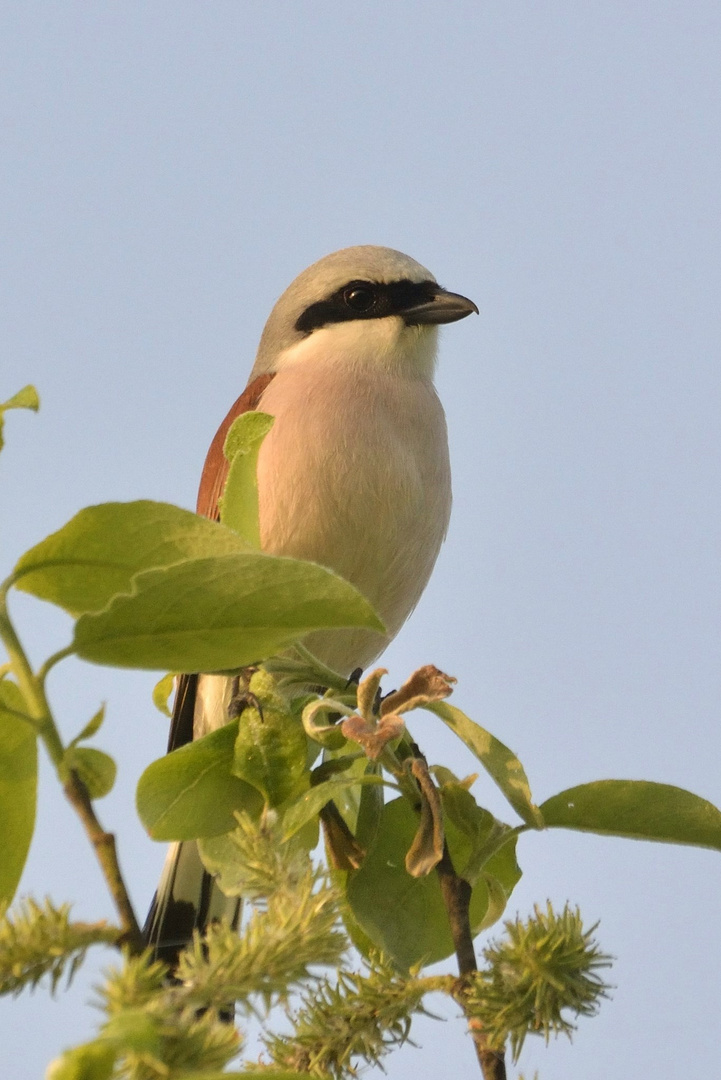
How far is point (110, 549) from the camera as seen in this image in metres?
1.20

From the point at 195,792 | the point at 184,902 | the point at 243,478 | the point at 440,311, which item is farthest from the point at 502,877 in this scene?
the point at 440,311

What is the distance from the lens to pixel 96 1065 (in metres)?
0.70

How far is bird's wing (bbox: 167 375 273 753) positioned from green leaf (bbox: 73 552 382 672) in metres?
2.18

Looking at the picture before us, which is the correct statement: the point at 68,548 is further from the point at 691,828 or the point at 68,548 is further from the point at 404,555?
Result: the point at 404,555

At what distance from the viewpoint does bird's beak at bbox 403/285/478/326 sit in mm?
4000

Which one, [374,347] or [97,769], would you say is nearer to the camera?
[97,769]

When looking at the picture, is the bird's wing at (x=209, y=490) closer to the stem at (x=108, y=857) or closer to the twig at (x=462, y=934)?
the twig at (x=462, y=934)

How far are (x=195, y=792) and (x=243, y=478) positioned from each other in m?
0.37

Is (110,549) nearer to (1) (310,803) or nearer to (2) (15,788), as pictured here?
(2) (15,788)

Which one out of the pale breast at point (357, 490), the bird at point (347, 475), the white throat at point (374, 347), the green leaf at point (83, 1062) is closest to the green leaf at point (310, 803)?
the green leaf at point (83, 1062)

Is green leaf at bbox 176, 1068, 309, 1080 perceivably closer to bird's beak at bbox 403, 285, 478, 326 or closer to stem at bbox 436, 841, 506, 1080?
stem at bbox 436, 841, 506, 1080

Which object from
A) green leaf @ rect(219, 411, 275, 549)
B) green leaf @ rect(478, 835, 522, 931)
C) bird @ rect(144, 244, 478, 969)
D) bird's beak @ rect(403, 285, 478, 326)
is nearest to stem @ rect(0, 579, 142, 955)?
green leaf @ rect(219, 411, 275, 549)

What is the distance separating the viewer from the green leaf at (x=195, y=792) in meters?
1.39

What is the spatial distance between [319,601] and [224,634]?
3.9 inches
